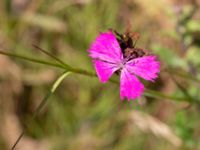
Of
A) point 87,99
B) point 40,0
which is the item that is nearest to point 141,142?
point 87,99

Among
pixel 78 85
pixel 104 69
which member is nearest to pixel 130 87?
pixel 104 69

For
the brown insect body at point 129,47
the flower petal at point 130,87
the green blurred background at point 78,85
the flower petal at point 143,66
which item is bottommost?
the green blurred background at point 78,85

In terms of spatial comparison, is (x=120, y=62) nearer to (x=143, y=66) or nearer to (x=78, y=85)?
(x=143, y=66)

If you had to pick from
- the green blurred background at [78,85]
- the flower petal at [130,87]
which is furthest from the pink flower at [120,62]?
the green blurred background at [78,85]

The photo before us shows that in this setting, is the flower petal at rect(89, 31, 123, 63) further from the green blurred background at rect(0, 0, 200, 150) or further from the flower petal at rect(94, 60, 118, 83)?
the green blurred background at rect(0, 0, 200, 150)

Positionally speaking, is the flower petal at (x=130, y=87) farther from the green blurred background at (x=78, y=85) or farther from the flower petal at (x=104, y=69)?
the green blurred background at (x=78, y=85)

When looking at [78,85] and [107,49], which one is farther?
[78,85]
